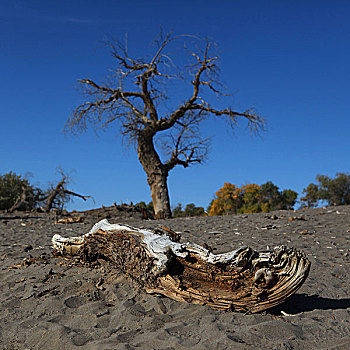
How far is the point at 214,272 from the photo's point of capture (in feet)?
12.2

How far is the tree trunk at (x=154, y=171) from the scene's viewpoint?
1498 centimetres

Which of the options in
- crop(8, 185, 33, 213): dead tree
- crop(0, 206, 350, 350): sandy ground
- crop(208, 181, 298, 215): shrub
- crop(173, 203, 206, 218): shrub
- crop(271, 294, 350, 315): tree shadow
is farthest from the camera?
crop(173, 203, 206, 218): shrub

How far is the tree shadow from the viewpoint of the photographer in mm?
3847

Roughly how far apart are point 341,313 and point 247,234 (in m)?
4.11

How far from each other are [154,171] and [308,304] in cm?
1132

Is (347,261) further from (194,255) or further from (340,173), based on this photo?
(340,173)

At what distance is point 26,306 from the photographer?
4199 millimetres

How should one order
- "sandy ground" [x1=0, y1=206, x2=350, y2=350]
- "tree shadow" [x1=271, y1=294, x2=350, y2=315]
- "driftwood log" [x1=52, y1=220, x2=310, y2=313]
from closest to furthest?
"sandy ground" [x1=0, y1=206, x2=350, y2=350]
"driftwood log" [x1=52, y1=220, x2=310, y2=313]
"tree shadow" [x1=271, y1=294, x2=350, y2=315]

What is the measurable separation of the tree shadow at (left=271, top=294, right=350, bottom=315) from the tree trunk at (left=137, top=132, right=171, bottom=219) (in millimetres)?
10814

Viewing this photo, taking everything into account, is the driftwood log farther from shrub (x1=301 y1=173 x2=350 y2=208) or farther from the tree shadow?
shrub (x1=301 y1=173 x2=350 y2=208)

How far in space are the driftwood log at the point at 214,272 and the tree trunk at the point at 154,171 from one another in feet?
35.0

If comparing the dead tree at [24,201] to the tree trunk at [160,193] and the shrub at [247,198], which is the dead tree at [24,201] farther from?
the shrub at [247,198]

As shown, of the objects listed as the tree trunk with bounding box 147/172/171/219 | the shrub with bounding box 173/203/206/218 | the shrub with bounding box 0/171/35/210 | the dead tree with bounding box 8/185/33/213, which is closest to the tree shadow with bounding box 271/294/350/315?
the tree trunk with bounding box 147/172/171/219

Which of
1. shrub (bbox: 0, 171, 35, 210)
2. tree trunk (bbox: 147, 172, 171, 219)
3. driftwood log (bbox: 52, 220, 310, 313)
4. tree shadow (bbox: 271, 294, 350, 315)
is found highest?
shrub (bbox: 0, 171, 35, 210)
